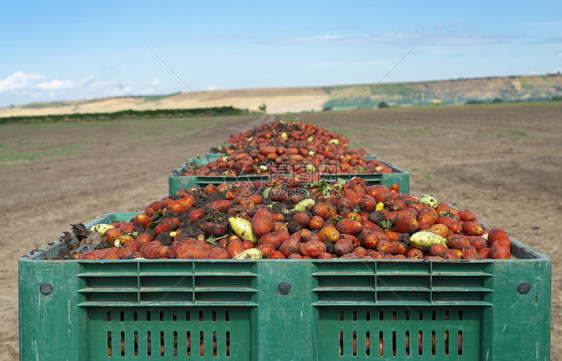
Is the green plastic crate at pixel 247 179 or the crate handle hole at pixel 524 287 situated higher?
the green plastic crate at pixel 247 179

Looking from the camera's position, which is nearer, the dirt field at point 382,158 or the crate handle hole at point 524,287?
the crate handle hole at point 524,287

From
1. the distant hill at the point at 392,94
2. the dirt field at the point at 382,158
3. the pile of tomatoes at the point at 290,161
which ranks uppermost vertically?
the distant hill at the point at 392,94

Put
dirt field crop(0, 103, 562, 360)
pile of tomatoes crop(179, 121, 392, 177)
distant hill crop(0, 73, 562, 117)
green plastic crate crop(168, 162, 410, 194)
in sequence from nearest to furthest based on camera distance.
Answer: green plastic crate crop(168, 162, 410, 194) → pile of tomatoes crop(179, 121, 392, 177) → dirt field crop(0, 103, 562, 360) → distant hill crop(0, 73, 562, 117)

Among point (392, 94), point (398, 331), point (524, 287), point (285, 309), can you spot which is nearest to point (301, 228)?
point (285, 309)

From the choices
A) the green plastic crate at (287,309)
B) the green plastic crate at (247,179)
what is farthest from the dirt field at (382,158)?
the green plastic crate at (287,309)

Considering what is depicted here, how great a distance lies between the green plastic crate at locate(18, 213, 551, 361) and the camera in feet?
8.86

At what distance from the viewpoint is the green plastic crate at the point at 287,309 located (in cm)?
270

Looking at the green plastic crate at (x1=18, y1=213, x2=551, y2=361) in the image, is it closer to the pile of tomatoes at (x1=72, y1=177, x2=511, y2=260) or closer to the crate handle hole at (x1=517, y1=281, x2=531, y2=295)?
the crate handle hole at (x1=517, y1=281, x2=531, y2=295)

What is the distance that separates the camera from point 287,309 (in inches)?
107

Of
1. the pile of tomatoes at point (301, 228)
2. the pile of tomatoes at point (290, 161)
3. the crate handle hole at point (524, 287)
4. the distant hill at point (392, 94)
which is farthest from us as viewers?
the distant hill at point (392, 94)

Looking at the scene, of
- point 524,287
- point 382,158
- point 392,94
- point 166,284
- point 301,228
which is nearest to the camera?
point 524,287

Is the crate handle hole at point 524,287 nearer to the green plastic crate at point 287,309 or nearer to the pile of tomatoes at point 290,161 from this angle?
the green plastic crate at point 287,309

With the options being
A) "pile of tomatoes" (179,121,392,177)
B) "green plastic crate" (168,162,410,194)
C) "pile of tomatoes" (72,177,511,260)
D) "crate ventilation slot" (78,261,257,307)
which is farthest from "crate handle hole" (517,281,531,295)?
"pile of tomatoes" (179,121,392,177)

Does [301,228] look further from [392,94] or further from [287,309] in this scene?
[392,94]
